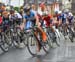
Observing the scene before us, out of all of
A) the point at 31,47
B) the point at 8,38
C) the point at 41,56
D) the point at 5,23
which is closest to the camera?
the point at 41,56

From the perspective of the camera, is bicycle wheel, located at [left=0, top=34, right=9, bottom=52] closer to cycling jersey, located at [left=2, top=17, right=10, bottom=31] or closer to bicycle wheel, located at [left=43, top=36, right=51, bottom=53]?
cycling jersey, located at [left=2, top=17, right=10, bottom=31]

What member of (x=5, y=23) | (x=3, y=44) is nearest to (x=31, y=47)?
(x=3, y=44)

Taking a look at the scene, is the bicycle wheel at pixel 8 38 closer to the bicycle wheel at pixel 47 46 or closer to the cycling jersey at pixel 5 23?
the cycling jersey at pixel 5 23

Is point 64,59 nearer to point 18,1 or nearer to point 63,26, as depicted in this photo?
point 63,26

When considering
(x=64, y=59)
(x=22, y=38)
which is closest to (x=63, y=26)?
(x=22, y=38)

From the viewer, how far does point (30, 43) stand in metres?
15.6

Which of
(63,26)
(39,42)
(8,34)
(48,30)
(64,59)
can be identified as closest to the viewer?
(64,59)

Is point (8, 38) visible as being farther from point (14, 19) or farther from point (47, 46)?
point (14, 19)

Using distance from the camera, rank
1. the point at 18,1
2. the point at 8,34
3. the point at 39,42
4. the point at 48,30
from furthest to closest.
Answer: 1. the point at 18,1
2. the point at 48,30
3. the point at 8,34
4. the point at 39,42

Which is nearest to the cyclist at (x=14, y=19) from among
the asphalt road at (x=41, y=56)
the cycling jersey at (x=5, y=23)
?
the cycling jersey at (x=5, y=23)

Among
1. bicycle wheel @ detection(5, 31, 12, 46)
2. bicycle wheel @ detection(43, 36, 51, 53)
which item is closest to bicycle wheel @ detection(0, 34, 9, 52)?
bicycle wheel @ detection(5, 31, 12, 46)

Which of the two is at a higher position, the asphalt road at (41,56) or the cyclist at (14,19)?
the cyclist at (14,19)

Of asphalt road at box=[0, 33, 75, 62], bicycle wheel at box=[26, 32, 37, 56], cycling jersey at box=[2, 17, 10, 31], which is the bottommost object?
asphalt road at box=[0, 33, 75, 62]

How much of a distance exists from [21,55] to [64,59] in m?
1.81
